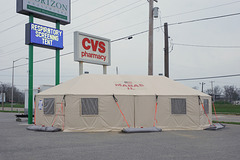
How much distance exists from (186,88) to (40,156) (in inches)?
436

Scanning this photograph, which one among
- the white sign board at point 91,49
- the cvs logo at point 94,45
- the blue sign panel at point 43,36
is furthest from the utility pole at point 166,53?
the blue sign panel at point 43,36

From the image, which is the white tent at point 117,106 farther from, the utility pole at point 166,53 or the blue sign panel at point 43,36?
the blue sign panel at point 43,36

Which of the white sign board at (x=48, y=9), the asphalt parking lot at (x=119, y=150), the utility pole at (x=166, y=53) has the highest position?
the white sign board at (x=48, y=9)

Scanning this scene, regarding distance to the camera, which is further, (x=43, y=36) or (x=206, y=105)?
(x=43, y=36)

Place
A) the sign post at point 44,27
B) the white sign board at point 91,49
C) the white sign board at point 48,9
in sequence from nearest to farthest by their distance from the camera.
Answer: the white sign board at point 91,49 < the white sign board at point 48,9 < the sign post at point 44,27

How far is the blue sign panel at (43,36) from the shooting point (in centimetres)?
1838

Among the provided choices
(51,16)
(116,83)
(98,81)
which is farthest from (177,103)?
(51,16)

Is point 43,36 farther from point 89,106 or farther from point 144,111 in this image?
point 144,111

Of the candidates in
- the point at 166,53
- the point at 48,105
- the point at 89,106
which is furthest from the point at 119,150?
the point at 166,53

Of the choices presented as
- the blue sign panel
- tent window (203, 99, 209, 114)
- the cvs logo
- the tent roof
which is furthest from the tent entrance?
the blue sign panel

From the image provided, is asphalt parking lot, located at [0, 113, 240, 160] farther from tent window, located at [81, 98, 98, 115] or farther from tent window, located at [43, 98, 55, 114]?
tent window, located at [43, 98, 55, 114]

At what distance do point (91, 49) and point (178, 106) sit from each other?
22.3 ft

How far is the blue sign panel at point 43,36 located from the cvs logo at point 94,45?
395 cm

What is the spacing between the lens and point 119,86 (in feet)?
50.1
